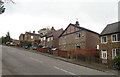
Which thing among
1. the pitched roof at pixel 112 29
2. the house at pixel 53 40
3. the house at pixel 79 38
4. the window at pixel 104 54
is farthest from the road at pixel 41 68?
the house at pixel 53 40

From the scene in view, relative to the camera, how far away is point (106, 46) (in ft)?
127

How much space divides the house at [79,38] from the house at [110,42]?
818 cm

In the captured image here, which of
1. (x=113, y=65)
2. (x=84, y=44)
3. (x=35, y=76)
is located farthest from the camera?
(x=84, y=44)

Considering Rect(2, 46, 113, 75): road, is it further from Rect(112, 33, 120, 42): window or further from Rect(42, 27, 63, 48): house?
Rect(42, 27, 63, 48): house

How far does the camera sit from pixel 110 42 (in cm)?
3769

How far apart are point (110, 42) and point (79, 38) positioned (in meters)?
14.2

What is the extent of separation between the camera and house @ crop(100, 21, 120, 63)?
36.2 meters

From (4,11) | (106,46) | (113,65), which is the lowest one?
(113,65)

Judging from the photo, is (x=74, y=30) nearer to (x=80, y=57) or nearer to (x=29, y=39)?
(x=80, y=57)

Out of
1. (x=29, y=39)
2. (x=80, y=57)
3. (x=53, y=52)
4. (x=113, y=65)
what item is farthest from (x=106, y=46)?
(x=29, y=39)

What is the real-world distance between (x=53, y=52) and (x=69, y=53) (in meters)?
7.83

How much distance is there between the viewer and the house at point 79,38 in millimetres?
48781

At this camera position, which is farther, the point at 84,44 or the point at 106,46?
the point at 84,44

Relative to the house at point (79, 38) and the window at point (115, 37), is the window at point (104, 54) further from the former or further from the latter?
the house at point (79, 38)
